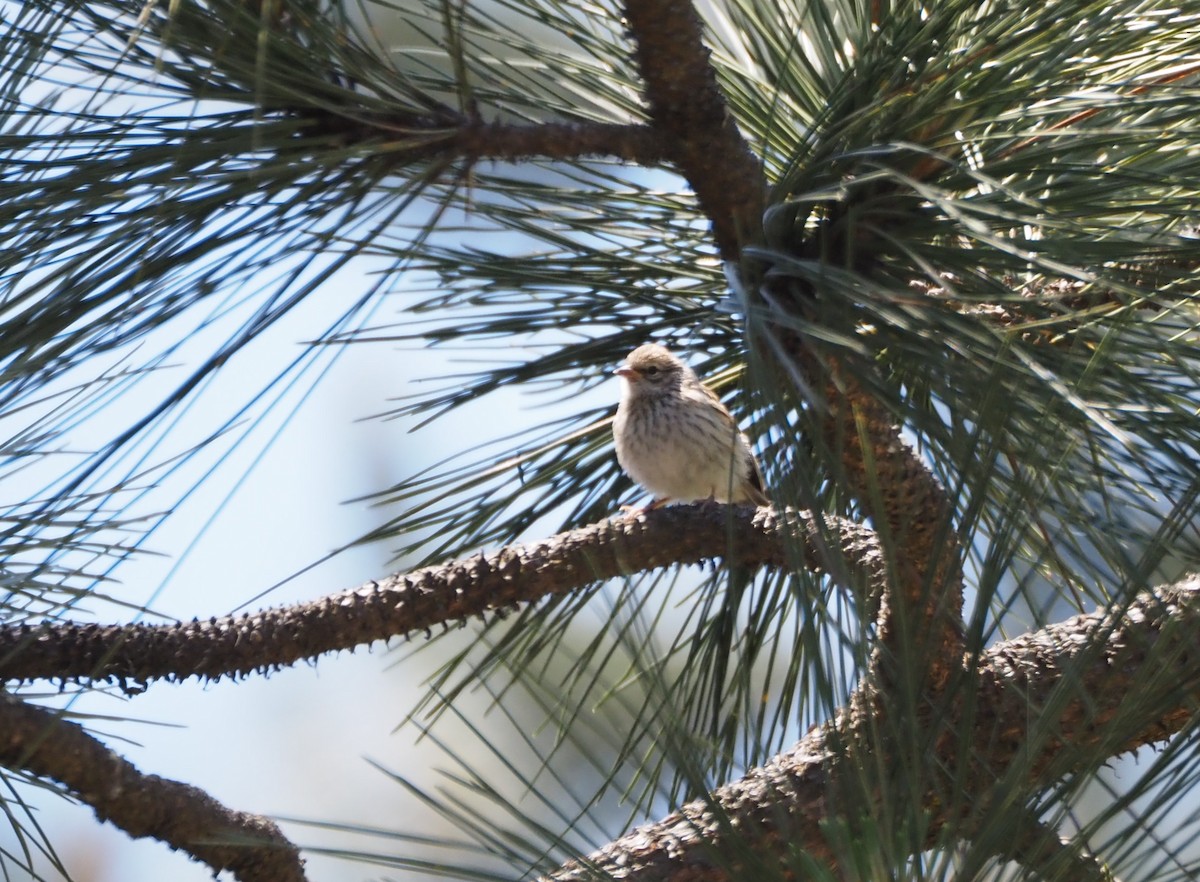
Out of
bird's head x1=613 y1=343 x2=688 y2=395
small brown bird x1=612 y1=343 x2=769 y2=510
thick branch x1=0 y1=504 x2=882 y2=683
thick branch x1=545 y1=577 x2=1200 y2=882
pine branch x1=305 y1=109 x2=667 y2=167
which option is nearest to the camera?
thick branch x1=545 y1=577 x2=1200 y2=882

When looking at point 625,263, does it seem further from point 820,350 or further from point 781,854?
point 781,854

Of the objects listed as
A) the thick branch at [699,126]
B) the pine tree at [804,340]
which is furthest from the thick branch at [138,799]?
the thick branch at [699,126]

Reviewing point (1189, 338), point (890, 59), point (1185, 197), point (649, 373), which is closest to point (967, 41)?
point (890, 59)

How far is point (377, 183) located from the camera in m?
1.39

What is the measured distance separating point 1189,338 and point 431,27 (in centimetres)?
192

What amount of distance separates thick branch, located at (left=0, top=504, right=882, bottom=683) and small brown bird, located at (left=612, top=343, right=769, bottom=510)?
244 mm

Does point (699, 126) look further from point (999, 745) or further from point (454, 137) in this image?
point (999, 745)

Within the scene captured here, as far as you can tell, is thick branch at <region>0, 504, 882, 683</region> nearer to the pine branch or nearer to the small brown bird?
the small brown bird

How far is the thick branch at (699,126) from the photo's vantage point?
144 centimetres

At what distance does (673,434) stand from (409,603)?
5.11 ft

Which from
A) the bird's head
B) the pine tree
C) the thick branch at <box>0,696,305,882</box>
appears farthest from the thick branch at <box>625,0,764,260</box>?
the thick branch at <box>0,696,305,882</box>

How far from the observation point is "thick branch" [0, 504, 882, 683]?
1.53 metres

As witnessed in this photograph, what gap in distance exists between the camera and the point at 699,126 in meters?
1.48

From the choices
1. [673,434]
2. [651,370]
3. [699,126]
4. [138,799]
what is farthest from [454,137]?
[673,434]
